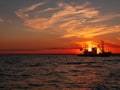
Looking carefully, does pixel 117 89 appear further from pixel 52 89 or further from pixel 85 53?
pixel 85 53

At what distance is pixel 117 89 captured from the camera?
1847 cm

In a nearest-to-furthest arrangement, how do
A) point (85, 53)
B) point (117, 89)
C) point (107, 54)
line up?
1. point (117, 89)
2. point (107, 54)
3. point (85, 53)

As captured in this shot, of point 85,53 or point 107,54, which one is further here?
point 85,53

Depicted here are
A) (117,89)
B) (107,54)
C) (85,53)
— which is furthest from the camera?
(85,53)

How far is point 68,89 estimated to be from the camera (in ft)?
61.3

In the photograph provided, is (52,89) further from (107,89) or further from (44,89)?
(107,89)

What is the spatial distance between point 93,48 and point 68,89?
138113 mm

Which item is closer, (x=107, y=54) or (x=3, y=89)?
(x=3, y=89)

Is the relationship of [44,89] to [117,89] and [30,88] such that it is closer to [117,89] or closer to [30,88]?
[30,88]

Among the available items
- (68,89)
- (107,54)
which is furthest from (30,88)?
(107,54)

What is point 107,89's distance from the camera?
18.7m

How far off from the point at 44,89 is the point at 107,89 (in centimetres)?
518

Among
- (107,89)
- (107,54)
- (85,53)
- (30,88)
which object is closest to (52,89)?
(30,88)

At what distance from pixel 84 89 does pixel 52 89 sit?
264cm
